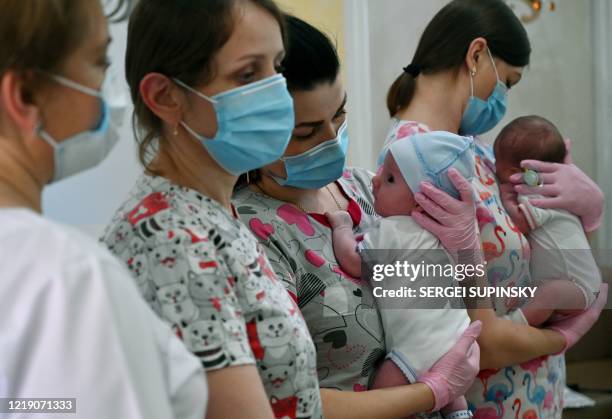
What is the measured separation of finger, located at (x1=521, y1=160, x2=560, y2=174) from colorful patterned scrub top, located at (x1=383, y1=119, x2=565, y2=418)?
18cm

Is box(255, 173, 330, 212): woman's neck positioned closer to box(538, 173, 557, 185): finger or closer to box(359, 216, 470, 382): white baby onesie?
box(359, 216, 470, 382): white baby onesie

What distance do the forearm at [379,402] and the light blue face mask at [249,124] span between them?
1.49 feet

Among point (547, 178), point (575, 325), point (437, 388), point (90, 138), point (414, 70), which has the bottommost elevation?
point (575, 325)

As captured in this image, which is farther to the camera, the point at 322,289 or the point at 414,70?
the point at 414,70

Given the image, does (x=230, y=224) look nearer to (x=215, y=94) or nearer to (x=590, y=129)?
(x=215, y=94)

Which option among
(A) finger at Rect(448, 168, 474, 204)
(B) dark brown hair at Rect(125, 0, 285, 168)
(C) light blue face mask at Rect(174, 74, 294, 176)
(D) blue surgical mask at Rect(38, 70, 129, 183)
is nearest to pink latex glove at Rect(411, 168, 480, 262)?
(A) finger at Rect(448, 168, 474, 204)

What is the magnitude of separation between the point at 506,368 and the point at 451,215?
394 millimetres

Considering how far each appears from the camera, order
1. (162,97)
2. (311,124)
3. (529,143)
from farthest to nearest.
A: (529,143)
(311,124)
(162,97)

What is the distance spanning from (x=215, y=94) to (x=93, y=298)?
0.50 meters

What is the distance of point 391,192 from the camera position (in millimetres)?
1822

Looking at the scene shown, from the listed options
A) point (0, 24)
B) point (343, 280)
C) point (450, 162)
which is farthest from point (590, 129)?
point (0, 24)

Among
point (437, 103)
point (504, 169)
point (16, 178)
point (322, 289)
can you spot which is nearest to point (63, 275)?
point (16, 178)

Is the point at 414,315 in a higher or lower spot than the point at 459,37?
lower

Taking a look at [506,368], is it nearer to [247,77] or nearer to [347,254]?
[347,254]
